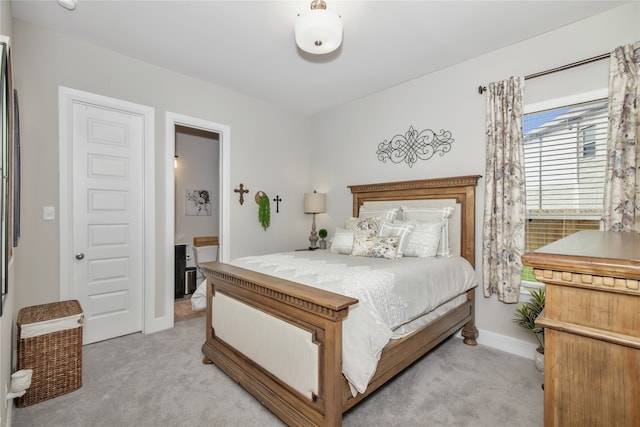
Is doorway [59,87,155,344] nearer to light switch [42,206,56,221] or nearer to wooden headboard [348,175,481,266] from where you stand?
light switch [42,206,56,221]

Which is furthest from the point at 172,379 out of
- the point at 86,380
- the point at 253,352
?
the point at 253,352

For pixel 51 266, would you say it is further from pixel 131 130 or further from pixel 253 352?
pixel 253 352

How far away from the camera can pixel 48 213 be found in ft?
8.32

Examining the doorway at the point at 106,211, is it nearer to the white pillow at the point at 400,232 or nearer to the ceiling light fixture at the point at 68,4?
the ceiling light fixture at the point at 68,4

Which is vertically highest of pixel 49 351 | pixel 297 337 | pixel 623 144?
pixel 623 144

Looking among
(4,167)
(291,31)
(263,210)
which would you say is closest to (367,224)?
(263,210)

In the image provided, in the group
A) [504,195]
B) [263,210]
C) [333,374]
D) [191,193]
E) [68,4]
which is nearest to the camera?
[333,374]

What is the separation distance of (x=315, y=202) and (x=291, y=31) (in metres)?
2.22

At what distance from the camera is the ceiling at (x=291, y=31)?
2.25 metres

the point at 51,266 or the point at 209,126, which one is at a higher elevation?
the point at 209,126

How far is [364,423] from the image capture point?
1.71 metres

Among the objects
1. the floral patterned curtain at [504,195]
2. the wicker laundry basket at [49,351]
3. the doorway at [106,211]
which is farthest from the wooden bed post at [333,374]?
the doorway at [106,211]

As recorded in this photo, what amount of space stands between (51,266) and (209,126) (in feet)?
6.74

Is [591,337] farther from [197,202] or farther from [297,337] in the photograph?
[197,202]
